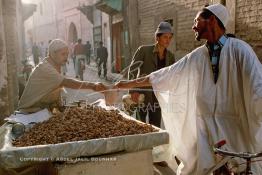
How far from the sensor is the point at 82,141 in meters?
3.10

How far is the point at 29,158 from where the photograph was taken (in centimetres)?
294

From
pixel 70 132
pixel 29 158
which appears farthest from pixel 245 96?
pixel 29 158

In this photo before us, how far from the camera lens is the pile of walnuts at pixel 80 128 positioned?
3229 millimetres

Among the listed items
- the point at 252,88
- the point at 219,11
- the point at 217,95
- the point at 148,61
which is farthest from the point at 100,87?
the point at 252,88

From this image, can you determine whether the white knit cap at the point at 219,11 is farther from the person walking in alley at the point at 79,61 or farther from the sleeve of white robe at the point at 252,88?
the person walking in alley at the point at 79,61

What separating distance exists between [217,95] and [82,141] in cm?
135

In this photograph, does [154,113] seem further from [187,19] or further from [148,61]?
[187,19]

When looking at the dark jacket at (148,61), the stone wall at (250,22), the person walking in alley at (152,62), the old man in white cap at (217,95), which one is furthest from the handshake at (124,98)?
the stone wall at (250,22)

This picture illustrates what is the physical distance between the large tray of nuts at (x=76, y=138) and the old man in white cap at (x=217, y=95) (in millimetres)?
487

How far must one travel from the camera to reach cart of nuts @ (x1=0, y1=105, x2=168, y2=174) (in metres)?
2.96

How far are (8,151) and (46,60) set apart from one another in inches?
69.7

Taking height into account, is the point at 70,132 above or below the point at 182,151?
above

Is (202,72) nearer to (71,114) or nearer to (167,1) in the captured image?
(71,114)

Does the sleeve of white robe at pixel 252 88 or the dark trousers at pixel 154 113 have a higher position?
the sleeve of white robe at pixel 252 88
